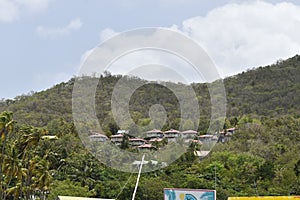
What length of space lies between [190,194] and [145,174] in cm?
2338

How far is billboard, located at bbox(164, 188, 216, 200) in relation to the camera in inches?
492

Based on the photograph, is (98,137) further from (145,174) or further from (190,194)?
(190,194)

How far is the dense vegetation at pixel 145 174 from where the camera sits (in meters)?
24.5

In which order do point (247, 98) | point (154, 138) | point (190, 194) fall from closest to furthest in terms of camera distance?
point (190, 194)
point (154, 138)
point (247, 98)

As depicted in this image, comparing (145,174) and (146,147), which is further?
(145,174)

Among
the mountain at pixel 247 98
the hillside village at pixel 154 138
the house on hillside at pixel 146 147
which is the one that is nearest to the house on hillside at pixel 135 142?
the hillside village at pixel 154 138

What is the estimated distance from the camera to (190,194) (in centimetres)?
1295

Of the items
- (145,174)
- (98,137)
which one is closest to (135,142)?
(98,137)

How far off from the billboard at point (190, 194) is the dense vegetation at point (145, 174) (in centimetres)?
591

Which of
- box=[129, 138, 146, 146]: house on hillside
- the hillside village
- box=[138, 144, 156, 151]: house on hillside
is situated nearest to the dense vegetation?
the hillside village

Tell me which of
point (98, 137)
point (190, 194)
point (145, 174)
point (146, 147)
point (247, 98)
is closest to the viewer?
point (190, 194)

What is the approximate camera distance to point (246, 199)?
1320 centimetres

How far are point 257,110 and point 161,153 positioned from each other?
34382 millimetres

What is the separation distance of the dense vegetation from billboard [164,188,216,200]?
591cm
